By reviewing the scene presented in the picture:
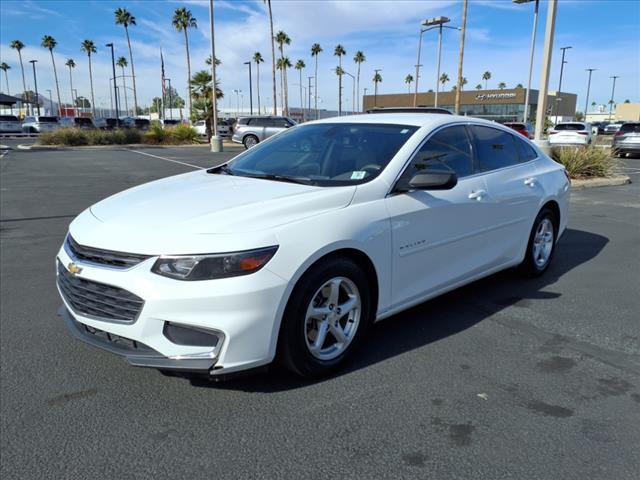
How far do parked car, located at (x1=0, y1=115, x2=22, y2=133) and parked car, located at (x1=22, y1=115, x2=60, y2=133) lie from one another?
1.85 m

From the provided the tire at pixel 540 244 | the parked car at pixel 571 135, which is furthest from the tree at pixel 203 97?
the tire at pixel 540 244

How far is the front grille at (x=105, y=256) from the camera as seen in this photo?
9.29 feet

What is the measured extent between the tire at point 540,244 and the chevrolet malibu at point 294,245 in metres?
0.57

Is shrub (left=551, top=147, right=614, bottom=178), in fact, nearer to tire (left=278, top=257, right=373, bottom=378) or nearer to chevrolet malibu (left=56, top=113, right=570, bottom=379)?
chevrolet malibu (left=56, top=113, right=570, bottom=379)

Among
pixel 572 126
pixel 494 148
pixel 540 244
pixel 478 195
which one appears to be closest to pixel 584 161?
pixel 540 244

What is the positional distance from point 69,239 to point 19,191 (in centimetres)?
979

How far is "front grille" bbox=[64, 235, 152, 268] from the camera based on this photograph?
9.29 feet

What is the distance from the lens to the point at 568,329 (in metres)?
4.20

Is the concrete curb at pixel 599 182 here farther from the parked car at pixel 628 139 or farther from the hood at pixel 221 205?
the hood at pixel 221 205

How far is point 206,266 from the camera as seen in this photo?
9.04 feet

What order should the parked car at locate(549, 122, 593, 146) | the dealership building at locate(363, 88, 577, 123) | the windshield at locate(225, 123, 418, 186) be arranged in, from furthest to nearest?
the dealership building at locate(363, 88, 577, 123) < the parked car at locate(549, 122, 593, 146) < the windshield at locate(225, 123, 418, 186)

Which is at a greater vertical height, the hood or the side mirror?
the side mirror

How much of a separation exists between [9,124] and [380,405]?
50.4 meters

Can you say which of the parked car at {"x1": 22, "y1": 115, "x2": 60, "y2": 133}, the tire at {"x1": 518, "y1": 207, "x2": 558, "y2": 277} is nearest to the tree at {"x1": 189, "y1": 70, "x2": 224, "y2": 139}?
the parked car at {"x1": 22, "y1": 115, "x2": 60, "y2": 133}
